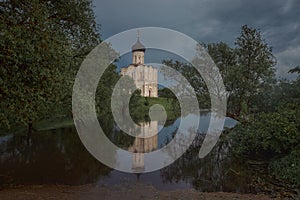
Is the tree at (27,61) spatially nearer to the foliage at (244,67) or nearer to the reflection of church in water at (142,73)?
the foliage at (244,67)

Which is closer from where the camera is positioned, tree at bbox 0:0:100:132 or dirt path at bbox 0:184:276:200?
tree at bbox 0:0:100:132

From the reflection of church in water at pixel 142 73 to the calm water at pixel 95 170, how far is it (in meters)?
55.9

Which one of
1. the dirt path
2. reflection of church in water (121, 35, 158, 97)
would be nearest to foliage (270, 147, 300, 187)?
the dirt path

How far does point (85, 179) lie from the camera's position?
1081cm

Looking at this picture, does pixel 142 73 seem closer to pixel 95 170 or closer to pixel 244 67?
pixel 244 67

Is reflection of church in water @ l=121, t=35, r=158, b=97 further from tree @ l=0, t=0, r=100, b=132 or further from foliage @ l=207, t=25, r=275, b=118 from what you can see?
tree @ l=0, t=0, r=100, b=132

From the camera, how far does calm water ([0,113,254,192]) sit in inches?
407

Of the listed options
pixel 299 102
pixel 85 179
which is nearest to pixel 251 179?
pixel 299 102

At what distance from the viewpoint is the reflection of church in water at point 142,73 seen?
7369 centimetres

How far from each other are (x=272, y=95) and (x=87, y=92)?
12269 millimetres

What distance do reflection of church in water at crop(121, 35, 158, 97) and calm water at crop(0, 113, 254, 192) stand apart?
55921 millimetres

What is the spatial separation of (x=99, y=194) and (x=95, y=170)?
3.72 m

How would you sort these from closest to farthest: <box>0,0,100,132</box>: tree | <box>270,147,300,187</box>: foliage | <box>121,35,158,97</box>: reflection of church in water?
<box>0,0,100,132</box>: tree
<box>270,147,300,187</box>: foliage
<box>121,35,158,97</box>: reflection of church in water

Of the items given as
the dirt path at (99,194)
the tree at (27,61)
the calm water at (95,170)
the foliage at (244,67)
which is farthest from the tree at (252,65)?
the tree at (27,61)
